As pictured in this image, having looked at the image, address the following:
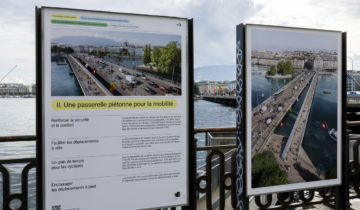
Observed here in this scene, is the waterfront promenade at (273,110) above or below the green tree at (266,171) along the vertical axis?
above

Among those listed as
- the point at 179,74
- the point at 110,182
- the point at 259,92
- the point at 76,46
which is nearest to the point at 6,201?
the point at 110,182

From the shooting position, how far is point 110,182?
8.75 ft

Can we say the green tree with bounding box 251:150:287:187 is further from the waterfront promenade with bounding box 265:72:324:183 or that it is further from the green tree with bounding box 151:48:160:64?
the green tree with bounding box 151:48:160:64

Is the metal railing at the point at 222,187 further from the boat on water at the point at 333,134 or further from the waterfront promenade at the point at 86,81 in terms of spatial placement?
the waterfront promenade at the point at 86,81

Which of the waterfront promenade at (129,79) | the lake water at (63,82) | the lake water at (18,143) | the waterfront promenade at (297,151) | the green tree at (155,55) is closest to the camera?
the lake water at (63,82)

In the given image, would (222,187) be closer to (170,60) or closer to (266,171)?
(266,171)

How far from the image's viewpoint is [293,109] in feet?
10.9

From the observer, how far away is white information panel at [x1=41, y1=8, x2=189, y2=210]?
253 cm

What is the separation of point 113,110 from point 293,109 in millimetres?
Answer: 1829

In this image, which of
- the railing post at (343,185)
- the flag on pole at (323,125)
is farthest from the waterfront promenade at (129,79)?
the railing post at (343,185)

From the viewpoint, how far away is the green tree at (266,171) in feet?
10.3

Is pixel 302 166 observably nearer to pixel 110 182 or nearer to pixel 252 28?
pixel 252 28

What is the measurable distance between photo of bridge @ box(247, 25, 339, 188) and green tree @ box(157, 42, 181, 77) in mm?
715

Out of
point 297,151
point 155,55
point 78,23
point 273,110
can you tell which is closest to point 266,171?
point 297,151
